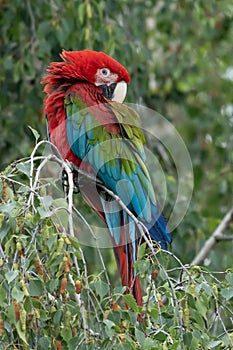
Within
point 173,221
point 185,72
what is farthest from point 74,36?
point 185,72

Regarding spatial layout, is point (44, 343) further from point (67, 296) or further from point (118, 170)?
point (118, 170)

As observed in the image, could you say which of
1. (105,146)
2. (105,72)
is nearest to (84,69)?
(105,72)

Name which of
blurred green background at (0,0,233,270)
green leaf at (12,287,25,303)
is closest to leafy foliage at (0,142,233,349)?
green leaf at (12,287,25,303)

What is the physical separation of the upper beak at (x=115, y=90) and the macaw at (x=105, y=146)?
0.05 metres

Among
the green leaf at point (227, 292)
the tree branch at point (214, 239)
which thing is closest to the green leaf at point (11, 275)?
the green leaf at point (227, 292)

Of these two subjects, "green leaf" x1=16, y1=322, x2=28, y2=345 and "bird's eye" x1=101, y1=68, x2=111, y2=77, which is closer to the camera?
"green leaf" x1=16, y1=322, x2=28, y2=345

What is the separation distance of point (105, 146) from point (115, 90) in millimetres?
313

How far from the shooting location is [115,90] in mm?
2393

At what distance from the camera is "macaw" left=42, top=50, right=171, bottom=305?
2.05 meters

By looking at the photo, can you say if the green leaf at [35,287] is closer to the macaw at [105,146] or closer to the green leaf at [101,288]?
the green leaf at [101,288]

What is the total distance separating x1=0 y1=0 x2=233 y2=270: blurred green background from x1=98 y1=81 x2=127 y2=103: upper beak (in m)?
0.29

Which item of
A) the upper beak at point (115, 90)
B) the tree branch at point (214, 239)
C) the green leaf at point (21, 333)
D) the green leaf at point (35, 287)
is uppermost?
the upper beak at point (115, 90)

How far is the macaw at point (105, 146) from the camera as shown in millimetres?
2053

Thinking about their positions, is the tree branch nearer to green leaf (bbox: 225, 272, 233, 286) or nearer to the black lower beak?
the black lower beak
